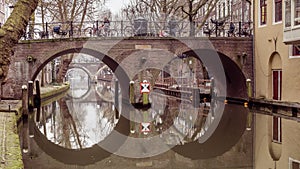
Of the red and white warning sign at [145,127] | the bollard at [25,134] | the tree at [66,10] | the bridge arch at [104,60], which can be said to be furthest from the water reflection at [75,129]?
the tree at [66,10]

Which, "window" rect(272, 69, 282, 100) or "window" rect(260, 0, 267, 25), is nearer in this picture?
"window" rect(272, 69, 282, 100)

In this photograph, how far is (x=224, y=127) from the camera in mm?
12555

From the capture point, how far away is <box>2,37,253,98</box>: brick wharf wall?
1928cm

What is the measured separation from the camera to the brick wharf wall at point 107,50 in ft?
63.3

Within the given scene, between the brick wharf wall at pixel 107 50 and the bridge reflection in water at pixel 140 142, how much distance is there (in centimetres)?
420

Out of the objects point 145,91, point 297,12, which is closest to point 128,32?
point 145,91

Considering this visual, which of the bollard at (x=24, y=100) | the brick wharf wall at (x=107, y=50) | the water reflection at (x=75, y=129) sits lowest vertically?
the water reflection at (x=75, y=129)

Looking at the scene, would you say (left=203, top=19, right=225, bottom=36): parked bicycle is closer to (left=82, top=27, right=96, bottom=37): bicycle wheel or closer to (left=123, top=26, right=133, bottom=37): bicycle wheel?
(left=123, top=26, right=133, bottom=37): bicycle wheel

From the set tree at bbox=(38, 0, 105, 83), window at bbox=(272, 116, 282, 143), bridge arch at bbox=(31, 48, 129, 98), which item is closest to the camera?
window at bbox=(272, 116, 282, 143)

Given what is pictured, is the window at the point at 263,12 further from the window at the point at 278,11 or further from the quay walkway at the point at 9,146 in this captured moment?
the quay walkway at the point at 9,146

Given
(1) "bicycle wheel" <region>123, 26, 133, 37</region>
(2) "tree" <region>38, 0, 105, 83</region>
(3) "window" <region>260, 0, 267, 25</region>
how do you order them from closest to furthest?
(3) "window" <region>260, 0, 267, 25</region>, (1) "bicycle wheel" <region>123, 26, 133, 37</region>, (2) "tree" <region>38, 0, 105, 83</region>

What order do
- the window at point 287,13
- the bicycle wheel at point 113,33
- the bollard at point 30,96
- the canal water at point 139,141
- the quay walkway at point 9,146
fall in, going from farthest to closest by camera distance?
the bicycle wheel at point 113,33 < the bollard at point 30,96 < the window at point 287,13 < the canal water at point 139,141 < the quay walkway at point 9,146

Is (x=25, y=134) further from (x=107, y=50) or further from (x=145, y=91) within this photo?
(x=107, y=50)

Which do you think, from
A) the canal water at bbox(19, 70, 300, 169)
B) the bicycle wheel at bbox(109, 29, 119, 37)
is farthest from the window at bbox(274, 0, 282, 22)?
the bicycle wheel at bbox(109, 29, 119, 37)
